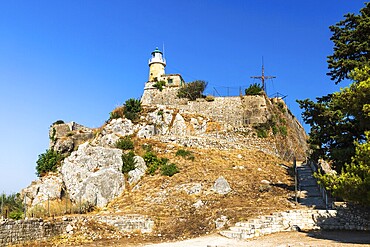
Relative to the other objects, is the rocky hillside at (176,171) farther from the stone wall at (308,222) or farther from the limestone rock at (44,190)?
the stone wall at (308,222)

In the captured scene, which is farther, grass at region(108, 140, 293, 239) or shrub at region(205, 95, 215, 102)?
shrub at region(205, 95, 215, 102)

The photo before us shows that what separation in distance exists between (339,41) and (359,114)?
21.9ft

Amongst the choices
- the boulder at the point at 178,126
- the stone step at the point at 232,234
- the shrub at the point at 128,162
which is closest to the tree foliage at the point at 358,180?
the stone step at the point at 232,234

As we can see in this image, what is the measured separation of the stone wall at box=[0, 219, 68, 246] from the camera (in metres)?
14.9

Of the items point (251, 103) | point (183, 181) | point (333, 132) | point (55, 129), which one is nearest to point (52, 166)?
point (55, 129)

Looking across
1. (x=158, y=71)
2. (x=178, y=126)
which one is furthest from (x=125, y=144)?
(x=158, y=71)

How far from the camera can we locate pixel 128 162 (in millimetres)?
25625

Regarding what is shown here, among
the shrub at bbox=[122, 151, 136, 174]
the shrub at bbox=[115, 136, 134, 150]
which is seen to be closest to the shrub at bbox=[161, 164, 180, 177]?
the shrub at bbox=[122, 151, 136, 174]

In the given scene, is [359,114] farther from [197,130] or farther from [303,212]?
[197,130]

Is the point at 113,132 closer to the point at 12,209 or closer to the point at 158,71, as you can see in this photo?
the point at 12,209

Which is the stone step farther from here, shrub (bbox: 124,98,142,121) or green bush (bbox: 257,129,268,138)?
shrub (bbox: 124,98,142,121)

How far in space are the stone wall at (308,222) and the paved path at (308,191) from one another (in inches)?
58.0

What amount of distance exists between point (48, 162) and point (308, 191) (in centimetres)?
2167

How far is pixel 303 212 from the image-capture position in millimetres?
16344
